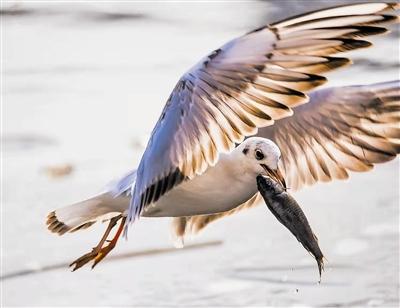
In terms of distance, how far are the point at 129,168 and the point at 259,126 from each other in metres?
0.94

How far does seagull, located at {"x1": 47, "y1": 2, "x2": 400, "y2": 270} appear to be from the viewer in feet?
4.03

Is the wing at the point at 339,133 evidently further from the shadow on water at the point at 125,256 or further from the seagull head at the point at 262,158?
the shadow on water at the point at 125,256

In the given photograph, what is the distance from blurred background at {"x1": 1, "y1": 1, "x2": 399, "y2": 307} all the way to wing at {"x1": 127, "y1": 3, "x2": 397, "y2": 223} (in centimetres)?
55

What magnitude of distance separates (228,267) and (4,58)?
2.43 ft

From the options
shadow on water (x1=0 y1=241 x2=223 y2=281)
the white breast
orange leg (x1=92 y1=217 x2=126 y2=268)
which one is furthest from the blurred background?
the white breast

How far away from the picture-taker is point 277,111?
125 centimetres

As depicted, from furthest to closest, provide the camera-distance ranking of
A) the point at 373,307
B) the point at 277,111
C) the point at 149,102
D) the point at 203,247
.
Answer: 1. the point at 149,102
2. the point at 203,247
3. the point at 373,307
4. the point at 277,111

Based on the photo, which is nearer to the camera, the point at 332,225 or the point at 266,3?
the point at 332,225

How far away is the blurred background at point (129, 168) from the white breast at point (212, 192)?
0.45 metres

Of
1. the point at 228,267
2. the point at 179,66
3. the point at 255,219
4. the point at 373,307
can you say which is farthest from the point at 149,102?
the point at 373,307

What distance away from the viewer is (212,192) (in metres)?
1.40

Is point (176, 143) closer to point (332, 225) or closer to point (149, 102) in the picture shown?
point (332, 225)

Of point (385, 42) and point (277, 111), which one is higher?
point (277, 111)

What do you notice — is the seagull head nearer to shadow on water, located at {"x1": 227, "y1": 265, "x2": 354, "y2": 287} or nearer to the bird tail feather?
the bird tail feather
